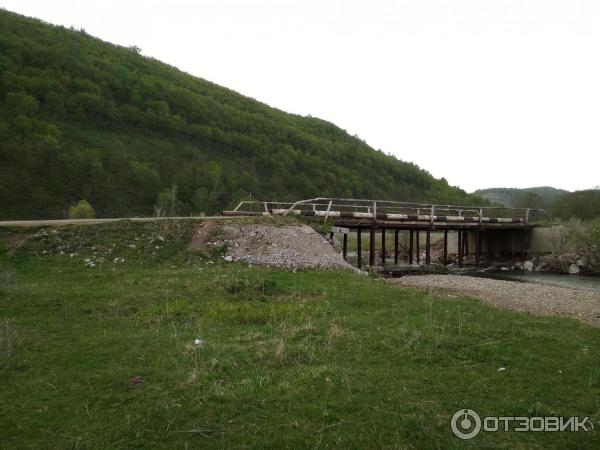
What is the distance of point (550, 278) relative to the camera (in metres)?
29.9

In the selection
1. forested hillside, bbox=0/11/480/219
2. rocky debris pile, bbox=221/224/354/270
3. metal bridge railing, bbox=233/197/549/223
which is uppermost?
forested hillside, bbox=0/11/480/219

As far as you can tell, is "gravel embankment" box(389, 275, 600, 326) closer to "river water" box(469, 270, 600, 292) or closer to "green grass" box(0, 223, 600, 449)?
"green grass" box(0, 223, 600, 449)

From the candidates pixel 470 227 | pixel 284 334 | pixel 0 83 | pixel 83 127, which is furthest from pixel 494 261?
pixel 0 83

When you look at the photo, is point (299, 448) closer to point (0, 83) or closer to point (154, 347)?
point (154, 347)

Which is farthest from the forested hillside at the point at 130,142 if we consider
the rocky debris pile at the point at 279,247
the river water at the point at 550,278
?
the river water at the point at 550,278

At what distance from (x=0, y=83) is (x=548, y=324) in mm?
69712

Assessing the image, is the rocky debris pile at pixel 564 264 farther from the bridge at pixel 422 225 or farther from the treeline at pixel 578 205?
the treeline at pixel 578 205

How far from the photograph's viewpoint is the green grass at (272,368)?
5.48 metres

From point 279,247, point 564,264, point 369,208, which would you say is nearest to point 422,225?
point 369,208

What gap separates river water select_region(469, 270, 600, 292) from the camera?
26.1m

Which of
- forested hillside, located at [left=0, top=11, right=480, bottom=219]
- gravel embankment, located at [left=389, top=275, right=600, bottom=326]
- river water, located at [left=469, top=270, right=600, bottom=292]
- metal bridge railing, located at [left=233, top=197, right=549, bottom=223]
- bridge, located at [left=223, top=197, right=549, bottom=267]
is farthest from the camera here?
forested hillside, located at [left=0, top=11, right=480, bottom=219]

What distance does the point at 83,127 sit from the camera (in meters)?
66.9

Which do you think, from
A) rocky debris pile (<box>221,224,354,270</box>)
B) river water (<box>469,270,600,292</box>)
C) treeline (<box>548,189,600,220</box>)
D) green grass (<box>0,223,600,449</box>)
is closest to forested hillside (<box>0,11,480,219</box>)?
rocky debris pile (<box>221,224,354,270</box>)

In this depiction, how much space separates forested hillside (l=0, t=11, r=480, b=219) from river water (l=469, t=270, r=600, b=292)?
33089 mm
